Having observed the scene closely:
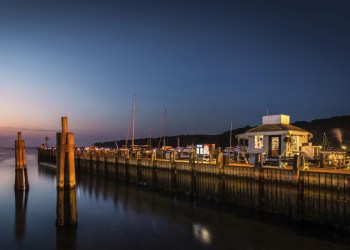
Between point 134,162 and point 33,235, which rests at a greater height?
point 134,162

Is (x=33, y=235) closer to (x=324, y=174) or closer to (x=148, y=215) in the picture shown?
(x=148, y=215)

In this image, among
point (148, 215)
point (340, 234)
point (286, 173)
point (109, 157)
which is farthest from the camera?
point (109, 157)

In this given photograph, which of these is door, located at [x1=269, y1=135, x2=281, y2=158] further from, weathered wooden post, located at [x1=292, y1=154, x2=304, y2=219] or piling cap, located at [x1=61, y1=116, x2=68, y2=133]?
piling cap, located at [x1=61, y1=116, x2=68, y2=133]

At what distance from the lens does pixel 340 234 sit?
1650cm

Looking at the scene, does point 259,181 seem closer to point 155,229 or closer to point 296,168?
point 296,168

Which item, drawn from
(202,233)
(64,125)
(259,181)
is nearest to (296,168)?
(259,181)

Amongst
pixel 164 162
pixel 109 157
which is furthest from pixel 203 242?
pixel 109 157

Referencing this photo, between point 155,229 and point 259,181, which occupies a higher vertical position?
point 259,181

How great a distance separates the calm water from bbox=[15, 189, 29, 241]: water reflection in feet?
0.19

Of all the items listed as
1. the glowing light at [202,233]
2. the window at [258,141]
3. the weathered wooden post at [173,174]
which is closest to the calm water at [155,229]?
the glowing light at [202,233]

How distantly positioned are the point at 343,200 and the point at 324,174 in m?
1.55

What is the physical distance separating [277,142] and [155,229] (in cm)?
1445

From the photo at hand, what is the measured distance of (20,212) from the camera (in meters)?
25.5

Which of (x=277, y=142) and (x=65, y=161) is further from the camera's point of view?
(x=277, y=142)
